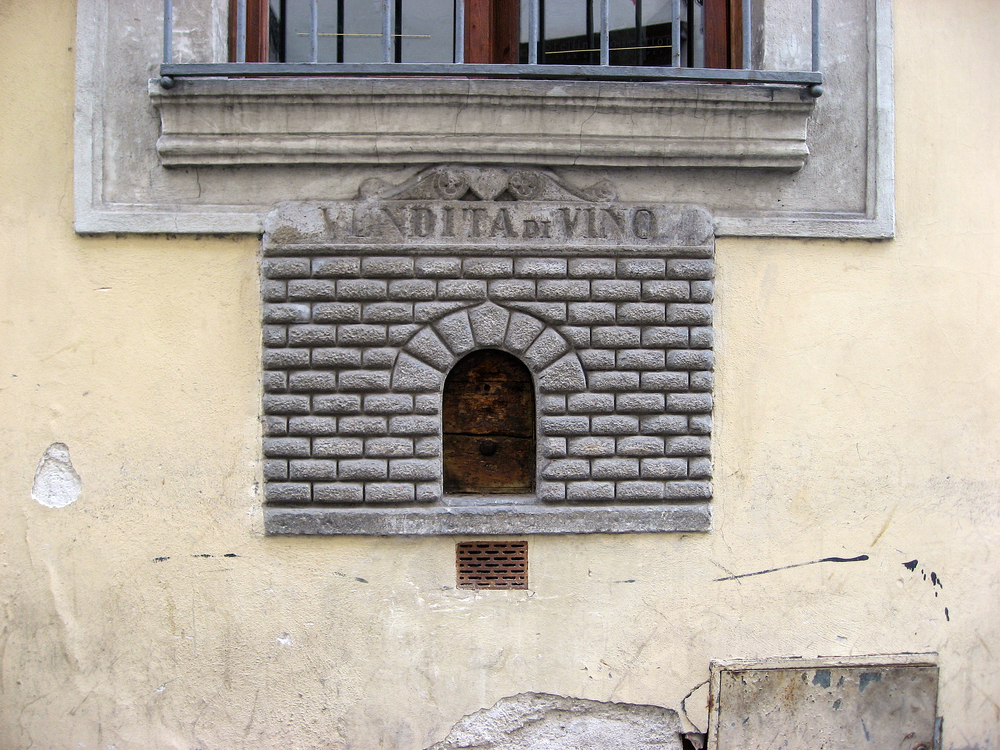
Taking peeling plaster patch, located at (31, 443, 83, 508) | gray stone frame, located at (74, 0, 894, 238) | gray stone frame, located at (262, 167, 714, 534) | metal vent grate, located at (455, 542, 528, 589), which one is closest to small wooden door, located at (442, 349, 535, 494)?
gray stone frame, located at (262, 167, 714, 534)

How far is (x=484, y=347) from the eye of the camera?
3.31m

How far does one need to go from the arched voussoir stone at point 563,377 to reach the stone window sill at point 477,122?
100 cm

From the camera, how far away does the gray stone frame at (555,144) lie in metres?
3.28

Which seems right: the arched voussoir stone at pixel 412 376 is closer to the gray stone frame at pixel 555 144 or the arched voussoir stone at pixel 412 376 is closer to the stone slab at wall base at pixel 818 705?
the gray stone frame at pixel 555 144

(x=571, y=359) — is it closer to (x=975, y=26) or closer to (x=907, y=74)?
(x=907, y=74)

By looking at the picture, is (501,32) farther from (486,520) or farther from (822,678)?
(822,678)

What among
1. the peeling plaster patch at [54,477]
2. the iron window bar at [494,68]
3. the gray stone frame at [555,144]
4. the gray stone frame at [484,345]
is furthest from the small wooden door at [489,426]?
the peeling plaster patch at [54,477]

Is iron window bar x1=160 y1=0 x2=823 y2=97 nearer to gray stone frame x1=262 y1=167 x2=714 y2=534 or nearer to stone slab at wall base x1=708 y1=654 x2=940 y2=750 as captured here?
gray stone frame x1=262 y1=167 x2=714 y2=534

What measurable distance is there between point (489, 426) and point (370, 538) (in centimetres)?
80

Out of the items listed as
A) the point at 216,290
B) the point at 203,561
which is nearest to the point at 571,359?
the point at 216,290

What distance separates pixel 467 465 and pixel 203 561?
1355 mm

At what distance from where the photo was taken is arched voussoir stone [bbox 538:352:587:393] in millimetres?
3307

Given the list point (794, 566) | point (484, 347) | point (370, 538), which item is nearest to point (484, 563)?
point (370, 538)

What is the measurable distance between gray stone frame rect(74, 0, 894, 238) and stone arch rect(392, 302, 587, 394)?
0.78 meters
